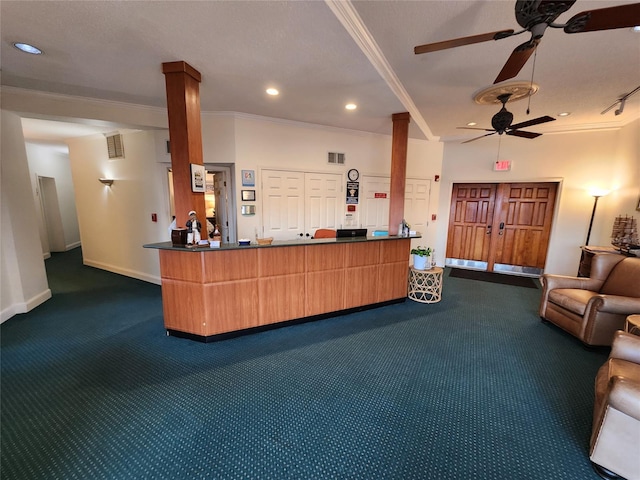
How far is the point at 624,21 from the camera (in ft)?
5.01

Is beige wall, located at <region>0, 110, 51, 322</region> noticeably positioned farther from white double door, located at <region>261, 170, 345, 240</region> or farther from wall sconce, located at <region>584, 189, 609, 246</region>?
wall sconce, located at <region>584, 189, 609, 246</region>

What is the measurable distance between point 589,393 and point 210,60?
4433 mm

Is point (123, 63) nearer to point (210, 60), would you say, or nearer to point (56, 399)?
point (210, 60)

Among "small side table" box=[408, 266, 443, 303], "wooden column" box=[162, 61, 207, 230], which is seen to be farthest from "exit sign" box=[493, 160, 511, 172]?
"wooden column" box=[162, 61, 207, 230]

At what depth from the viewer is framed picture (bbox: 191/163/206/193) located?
2.83m

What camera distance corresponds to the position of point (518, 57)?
1.87 meters

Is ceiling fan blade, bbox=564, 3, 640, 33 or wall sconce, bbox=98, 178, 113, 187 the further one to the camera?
wall sconce, bbox=98, 178, 113, 187

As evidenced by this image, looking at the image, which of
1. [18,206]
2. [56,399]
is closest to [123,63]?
[18,206]

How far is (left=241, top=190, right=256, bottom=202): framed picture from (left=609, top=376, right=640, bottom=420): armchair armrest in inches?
168

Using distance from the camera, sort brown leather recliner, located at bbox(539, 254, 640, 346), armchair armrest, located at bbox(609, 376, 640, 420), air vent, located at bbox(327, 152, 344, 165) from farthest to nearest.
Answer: air vent, located at bbox(327, 152, 344, 165), brown leather recliner, located at bbox(539, 254, 640, 346), armchair armrest, located at bbox(609, 376, 640, 420)

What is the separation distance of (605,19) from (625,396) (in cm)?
211

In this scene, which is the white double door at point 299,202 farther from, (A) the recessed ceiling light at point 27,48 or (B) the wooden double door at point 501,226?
(B) the wooden double door at point 501,226

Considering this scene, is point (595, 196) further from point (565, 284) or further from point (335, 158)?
point (335, 158)

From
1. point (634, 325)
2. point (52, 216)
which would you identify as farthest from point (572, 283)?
point (52, 216)
